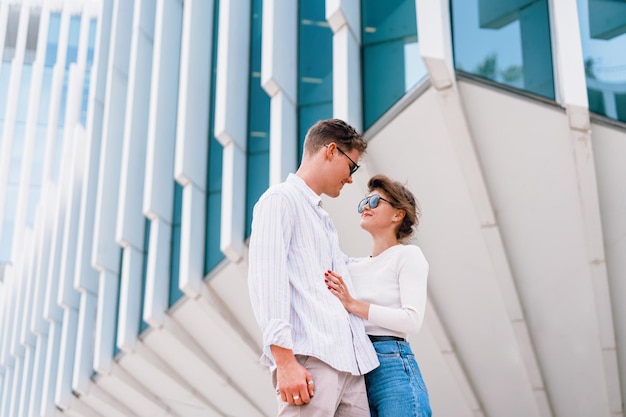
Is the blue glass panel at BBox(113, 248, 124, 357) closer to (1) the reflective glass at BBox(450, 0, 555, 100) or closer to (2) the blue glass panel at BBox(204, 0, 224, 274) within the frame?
(2) the blue glass panel at BBox(204, 0, 224, 274)

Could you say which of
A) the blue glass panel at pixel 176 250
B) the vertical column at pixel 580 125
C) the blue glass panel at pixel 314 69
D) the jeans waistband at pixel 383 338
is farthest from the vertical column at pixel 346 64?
the jeans waistband at pixel 383 338

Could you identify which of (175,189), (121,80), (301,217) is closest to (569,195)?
(301,217)

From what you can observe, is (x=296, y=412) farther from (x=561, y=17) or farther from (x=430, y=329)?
(x=430, y=329)

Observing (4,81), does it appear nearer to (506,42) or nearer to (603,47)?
(506,42)

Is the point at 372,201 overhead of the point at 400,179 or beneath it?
overhead

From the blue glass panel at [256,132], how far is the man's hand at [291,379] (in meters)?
9.14

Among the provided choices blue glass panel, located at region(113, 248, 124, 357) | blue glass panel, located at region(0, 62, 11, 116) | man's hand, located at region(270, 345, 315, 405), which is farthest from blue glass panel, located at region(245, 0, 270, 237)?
blue glass panel, located at region(0, 62, 11, 116)

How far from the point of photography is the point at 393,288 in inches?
141

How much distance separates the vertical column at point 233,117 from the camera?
11844 millimetres

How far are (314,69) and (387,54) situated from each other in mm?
1745

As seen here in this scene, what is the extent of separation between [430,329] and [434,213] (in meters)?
1.75

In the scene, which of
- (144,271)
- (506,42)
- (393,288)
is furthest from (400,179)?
(144,271)

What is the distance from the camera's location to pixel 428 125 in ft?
29.6

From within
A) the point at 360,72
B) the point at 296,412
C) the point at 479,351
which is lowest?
the point at 479,351
